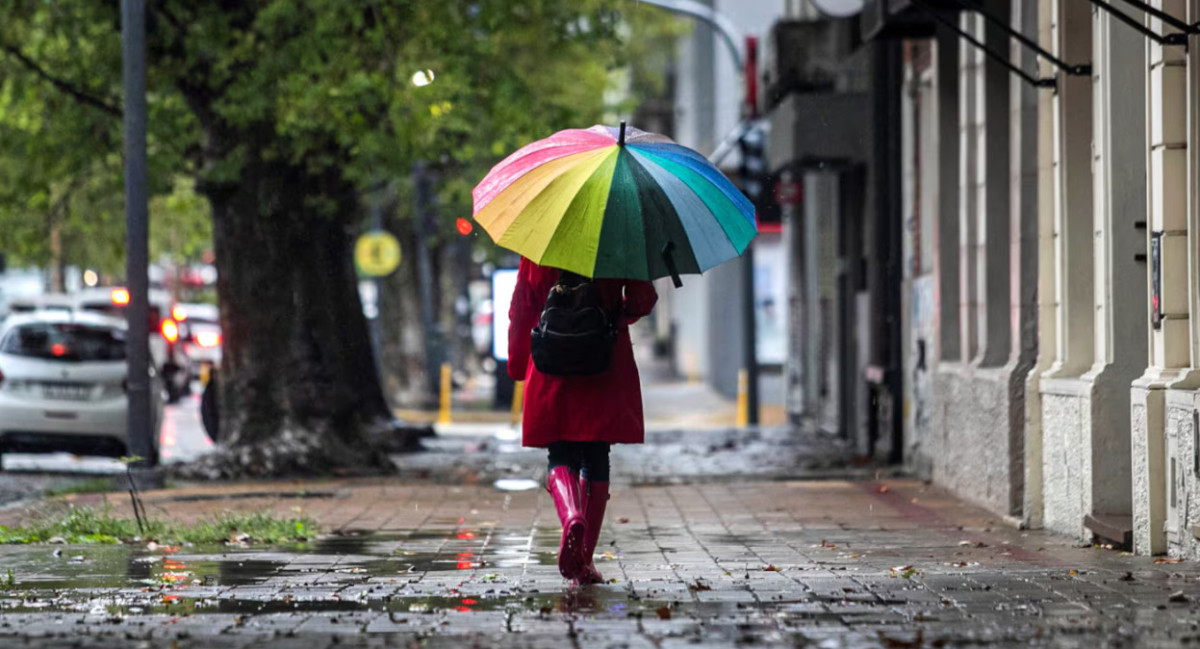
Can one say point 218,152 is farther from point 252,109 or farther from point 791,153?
point 791,153

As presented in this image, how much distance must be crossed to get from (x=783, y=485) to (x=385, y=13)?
549cm

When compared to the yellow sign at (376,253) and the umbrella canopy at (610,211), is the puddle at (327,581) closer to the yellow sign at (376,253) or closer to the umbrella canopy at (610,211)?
the umbrella canopy at (610,211)

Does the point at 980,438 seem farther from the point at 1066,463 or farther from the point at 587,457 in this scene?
the point at 587,457

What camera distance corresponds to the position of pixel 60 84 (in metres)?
19.5

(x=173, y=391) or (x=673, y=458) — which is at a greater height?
(x=173, y=391)

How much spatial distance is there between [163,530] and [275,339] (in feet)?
21.2

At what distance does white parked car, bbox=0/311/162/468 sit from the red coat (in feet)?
35.9

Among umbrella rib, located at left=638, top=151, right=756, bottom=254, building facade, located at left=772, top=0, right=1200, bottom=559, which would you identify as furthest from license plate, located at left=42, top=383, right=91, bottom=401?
umbrella rib, located at left=638, top=151, right=756, bottom=254

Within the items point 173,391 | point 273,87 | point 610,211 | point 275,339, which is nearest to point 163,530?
point 610,211

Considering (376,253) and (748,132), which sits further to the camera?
(376,253)

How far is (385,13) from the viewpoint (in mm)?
17688

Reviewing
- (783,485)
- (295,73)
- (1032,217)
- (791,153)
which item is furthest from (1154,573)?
(791,153)

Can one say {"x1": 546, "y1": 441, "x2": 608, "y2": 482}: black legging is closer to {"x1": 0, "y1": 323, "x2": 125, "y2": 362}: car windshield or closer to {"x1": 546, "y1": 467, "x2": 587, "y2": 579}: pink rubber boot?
{"x1": 546, "y1": 467, "x2": 587, "y2": 579}: pink rubber boot

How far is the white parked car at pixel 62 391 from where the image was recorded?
19.4 metres
